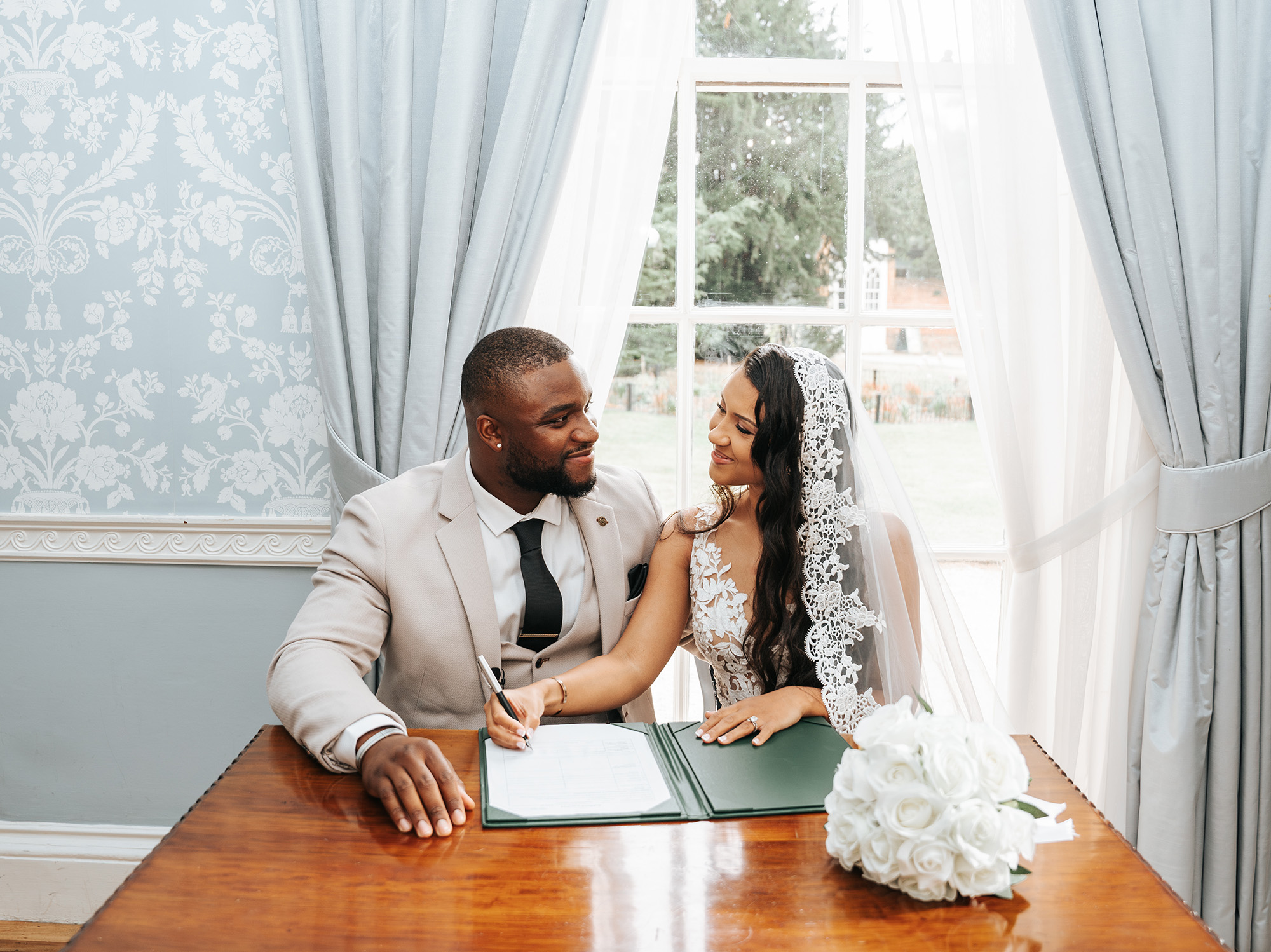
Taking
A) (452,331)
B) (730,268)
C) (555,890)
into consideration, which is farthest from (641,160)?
(555,890)

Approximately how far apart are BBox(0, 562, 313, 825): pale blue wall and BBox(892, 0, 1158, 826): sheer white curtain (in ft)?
6.32

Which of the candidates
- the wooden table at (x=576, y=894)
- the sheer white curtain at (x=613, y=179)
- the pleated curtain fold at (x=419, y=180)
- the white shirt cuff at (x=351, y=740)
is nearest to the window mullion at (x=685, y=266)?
the sheer white curtain at (x=613, y=179)

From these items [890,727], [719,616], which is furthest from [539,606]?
[890,727]

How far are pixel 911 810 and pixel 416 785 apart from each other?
68cm

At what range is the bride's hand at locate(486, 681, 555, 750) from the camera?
1507 mm

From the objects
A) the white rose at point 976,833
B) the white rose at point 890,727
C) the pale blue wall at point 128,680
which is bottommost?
the pale blue wall at point 128,680

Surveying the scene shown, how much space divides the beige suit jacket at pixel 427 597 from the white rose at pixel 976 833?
1.04m

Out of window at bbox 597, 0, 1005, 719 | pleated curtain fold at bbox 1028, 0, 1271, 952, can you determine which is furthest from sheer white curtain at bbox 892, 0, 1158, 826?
window at bbox 597, 0, 1005, 719

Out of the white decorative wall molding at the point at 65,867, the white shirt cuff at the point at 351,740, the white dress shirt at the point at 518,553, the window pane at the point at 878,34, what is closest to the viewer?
the white shirt cuff at the point at 351,740

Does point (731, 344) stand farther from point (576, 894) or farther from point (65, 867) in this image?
point (65, 867)

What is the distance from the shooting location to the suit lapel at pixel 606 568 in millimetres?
2012

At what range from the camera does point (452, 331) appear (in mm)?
2363

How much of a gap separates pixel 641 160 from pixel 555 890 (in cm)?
182

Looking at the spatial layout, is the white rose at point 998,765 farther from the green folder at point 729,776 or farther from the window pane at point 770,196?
the window pane at point 770,196
